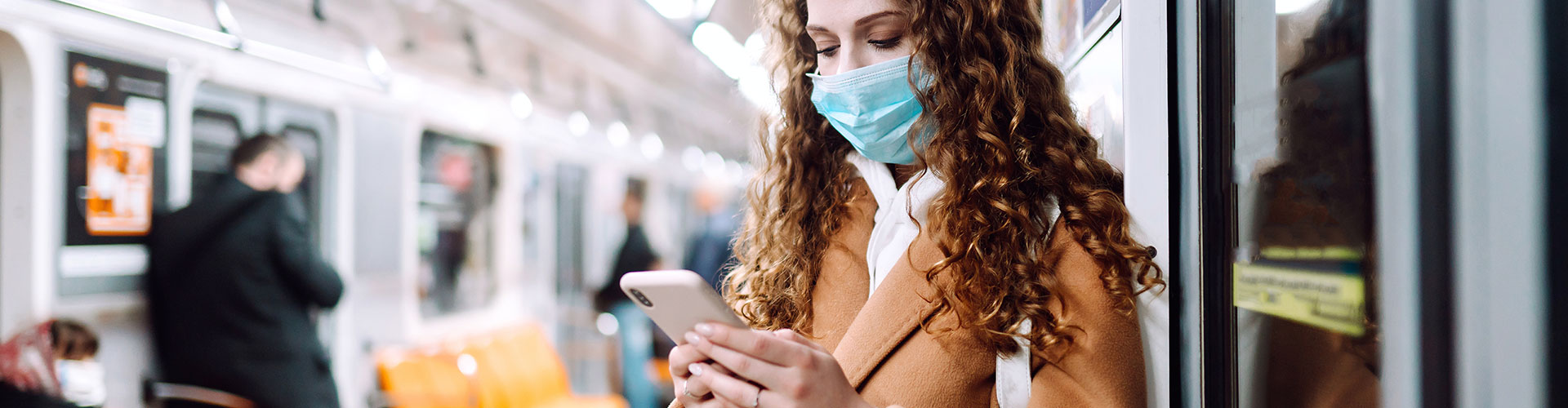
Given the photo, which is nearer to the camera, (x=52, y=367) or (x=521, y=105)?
(x=52, y=367)

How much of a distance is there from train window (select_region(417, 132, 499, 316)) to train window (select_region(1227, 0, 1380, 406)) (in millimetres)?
4749

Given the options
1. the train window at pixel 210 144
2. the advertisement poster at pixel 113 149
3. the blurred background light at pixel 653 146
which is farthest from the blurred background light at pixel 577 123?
the advertisement poster at pixel 113 149

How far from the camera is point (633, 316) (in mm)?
5859

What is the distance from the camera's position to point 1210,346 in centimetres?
99

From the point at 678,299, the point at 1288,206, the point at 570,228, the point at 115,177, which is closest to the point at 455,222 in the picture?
the point at 570,228

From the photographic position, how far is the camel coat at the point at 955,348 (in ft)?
3.04

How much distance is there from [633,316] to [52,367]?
11.6ft

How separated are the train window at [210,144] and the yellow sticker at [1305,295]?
11.5 feet

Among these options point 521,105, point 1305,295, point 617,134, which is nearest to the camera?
point 1305,295

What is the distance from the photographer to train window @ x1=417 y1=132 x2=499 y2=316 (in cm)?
500

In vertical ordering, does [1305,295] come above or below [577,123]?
below

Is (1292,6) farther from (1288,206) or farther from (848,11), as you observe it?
(848,11)

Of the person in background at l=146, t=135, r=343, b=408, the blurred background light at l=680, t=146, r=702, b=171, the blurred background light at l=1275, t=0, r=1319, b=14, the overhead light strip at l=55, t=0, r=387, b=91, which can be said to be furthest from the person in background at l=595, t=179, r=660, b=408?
the blurred background light at l=1275, t=0, r=1319, b=14

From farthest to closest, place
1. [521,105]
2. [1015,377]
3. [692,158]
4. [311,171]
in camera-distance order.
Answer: [692,158], [521,105], [311,171], [1015,377]
